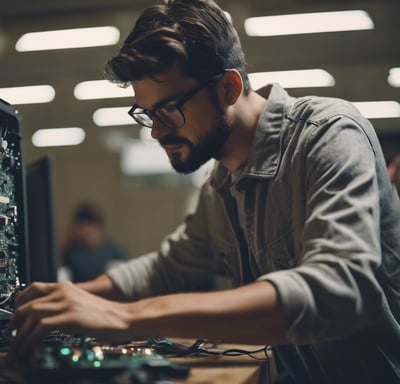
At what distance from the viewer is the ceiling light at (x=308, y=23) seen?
205 inches

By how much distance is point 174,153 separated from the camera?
4.59 ft

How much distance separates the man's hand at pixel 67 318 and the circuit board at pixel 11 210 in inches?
16.5

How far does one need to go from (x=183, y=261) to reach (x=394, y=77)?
6.08 metres

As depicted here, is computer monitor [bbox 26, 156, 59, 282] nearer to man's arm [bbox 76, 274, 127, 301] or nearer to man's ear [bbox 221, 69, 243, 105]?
man's arm [bbox 76, 274, 127, 301]

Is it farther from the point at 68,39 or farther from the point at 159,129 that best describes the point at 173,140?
the point at 68,39

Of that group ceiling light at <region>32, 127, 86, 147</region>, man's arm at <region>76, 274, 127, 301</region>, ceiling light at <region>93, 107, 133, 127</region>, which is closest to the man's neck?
man's arm at <region>76, 274, 127, 301</region>

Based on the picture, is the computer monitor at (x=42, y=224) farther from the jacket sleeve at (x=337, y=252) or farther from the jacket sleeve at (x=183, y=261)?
the jacket sleeve at (x=337, y=252)

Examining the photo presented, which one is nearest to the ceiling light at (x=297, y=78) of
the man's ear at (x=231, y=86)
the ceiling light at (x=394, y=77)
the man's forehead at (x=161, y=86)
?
the ceiling light at (x=394, y=77)

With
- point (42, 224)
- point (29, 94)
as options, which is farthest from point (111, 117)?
point (42, 224)

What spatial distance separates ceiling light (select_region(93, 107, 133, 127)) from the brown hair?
6957 millimetres

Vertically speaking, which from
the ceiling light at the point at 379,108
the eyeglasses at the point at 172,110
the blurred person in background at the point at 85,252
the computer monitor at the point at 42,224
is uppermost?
the eyeglasses at the point at 172,110

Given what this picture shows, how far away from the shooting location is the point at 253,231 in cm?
140

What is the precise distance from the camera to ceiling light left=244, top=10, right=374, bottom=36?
5207 millimetres

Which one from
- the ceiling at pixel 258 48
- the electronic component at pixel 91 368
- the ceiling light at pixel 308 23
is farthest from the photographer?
the ceiling at pixel 258 48
